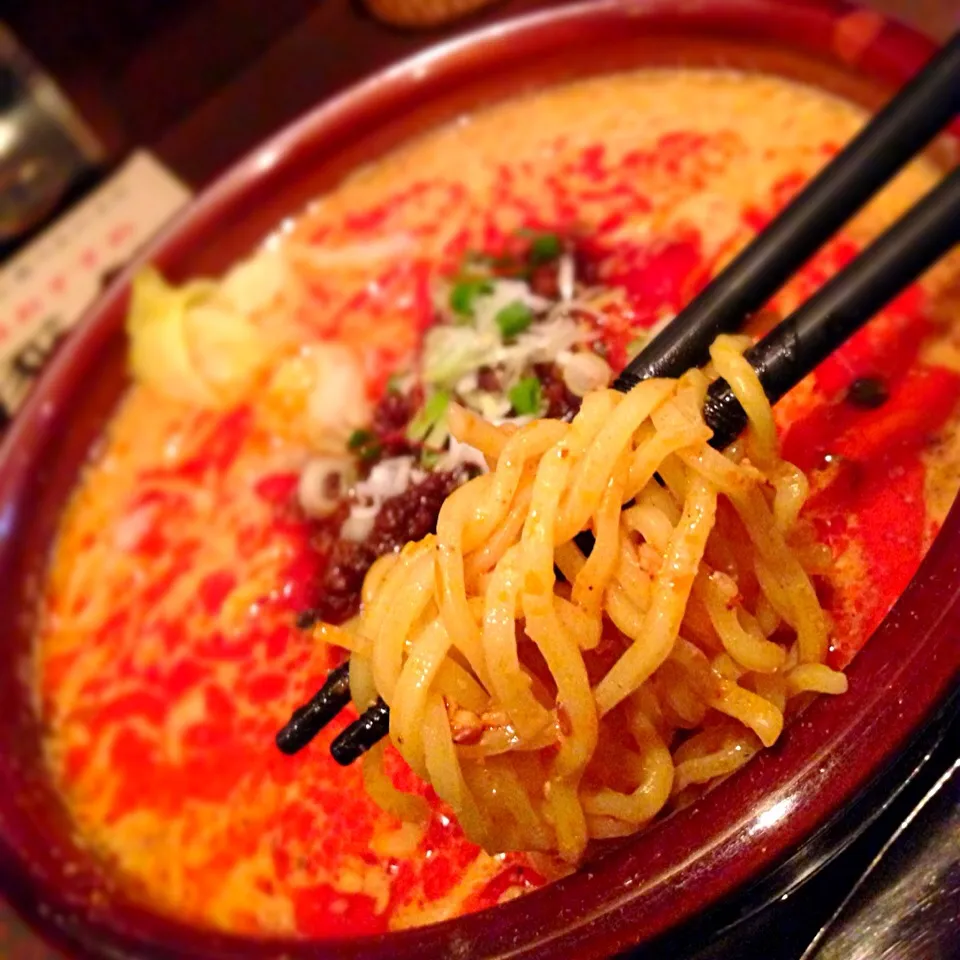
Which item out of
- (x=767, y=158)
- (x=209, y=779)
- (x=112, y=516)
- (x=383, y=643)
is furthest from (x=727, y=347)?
(x=112, y=516)

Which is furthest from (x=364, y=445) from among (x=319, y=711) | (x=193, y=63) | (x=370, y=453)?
(x=193, y=63)

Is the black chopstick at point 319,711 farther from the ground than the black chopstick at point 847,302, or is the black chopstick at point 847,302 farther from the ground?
the black chopstick at point 847,302

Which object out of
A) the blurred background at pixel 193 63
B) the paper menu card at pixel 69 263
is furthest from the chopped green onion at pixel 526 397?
the blurred background at pixel 193 63

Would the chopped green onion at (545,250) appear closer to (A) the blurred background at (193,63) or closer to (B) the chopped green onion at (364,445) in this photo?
(B) the chopped green onion at (364,445)

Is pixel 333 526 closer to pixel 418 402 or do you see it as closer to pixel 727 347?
pixel 418 402

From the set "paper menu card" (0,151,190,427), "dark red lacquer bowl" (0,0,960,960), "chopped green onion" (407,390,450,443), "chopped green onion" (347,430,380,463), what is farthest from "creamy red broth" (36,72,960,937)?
"paper menu card" (0,151,190,427)

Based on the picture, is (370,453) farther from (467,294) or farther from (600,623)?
(600,623)
